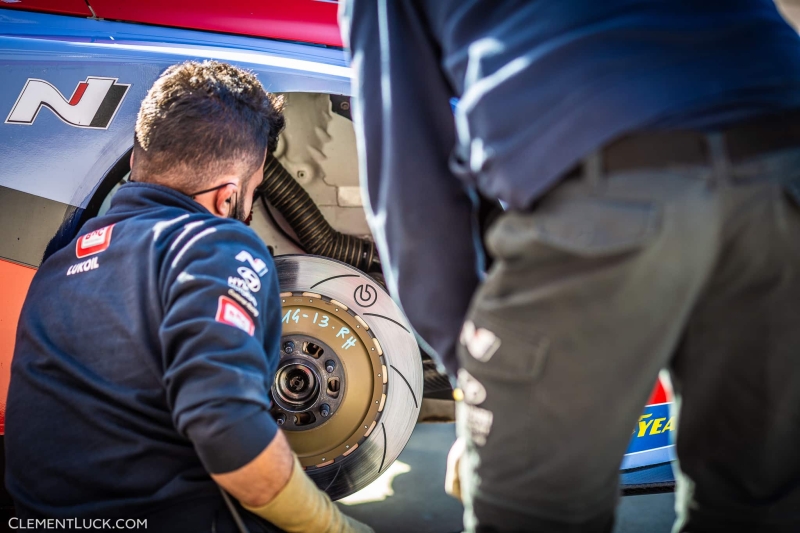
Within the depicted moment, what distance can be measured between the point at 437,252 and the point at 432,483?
1.55m

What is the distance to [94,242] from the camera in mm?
1189

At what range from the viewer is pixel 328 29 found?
1.83m

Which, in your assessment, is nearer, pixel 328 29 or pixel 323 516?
pixel 323 516

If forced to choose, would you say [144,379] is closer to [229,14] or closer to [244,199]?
[244,199]

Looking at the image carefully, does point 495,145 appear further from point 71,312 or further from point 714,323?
point 71,312

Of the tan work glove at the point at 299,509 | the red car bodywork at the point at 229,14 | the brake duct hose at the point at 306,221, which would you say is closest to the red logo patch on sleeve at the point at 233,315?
the tan work glove at the point at 299,509

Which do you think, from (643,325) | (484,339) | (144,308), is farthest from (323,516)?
(643,325)

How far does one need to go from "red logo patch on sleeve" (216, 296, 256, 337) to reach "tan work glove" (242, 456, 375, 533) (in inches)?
9.5

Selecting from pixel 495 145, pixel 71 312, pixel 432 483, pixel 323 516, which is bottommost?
pixel 432 483

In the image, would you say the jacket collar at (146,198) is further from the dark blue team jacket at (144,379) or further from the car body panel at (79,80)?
the car body panel at (79,80)

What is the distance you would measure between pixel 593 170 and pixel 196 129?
88cm

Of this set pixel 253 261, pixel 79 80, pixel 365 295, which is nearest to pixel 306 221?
pixel 365 295

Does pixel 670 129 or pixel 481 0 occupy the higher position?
pixel 481 0

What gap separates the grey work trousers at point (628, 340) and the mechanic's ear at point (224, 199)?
0.77 m
